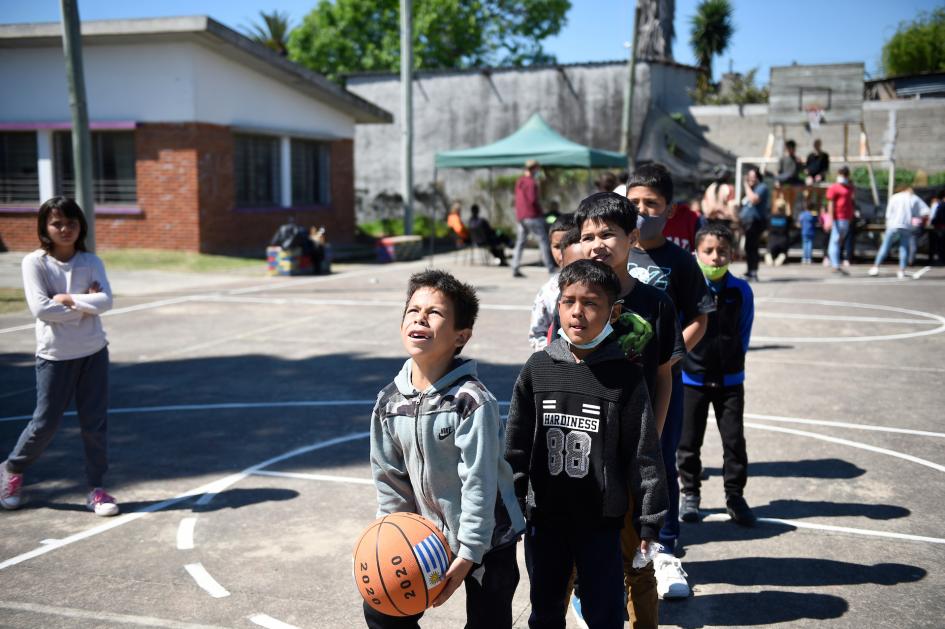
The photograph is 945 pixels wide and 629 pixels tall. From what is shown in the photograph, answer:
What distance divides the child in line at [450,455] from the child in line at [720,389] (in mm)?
2376

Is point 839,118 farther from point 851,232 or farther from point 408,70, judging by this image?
point 408,70

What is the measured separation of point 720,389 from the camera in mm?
5207

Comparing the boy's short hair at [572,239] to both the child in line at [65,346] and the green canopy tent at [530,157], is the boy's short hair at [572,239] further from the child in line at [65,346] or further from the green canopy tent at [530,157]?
the green canopy tent at [530,157]

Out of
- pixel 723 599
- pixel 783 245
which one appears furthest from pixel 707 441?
pixel 783 245

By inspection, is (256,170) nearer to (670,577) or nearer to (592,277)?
(670,577)

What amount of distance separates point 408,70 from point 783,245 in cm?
1121

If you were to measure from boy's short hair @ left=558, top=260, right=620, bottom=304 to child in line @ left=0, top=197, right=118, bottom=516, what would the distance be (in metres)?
3.33

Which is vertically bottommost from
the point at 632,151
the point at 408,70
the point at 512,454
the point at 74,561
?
the point at 74,561

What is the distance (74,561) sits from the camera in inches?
183

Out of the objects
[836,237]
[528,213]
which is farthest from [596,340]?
[836,237]

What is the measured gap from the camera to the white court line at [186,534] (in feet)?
15.9

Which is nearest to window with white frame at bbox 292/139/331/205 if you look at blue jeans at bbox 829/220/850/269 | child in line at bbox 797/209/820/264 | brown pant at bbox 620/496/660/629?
child in line at bbox 797/209/820/264

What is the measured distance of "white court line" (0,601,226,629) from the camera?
394 cm

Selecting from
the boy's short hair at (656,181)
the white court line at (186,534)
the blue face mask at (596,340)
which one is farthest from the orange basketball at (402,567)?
the white court line at (186,534)
